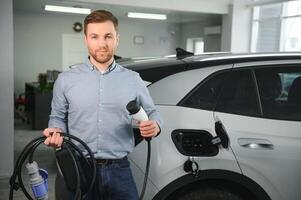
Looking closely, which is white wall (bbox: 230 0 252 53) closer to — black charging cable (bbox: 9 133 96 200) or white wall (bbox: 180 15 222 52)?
white wall (bbox: 180 15 222 52)

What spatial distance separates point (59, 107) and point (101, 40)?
14.1 inches

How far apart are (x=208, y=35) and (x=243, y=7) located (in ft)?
6.82

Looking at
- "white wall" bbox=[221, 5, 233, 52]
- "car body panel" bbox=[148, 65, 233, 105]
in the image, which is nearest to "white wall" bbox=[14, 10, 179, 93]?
"white wall" bbox=[221, 5, 233, 52]

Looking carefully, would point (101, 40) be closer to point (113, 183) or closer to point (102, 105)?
point (102, 105)

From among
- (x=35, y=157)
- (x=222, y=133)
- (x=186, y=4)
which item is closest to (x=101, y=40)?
(x=222, y=133)

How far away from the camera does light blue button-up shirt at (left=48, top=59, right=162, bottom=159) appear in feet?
5.18

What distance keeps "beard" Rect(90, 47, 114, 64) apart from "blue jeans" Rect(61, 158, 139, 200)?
0.46 meters

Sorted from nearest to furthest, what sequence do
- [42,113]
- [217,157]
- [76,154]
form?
[76,154] → [217,157] → [42,113]

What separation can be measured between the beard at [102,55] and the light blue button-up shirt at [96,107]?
60 mm

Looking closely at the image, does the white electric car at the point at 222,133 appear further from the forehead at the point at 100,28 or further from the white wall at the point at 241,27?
the white wall at the point at 241,27

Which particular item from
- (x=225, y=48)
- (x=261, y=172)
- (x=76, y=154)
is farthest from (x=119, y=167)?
(x=225, y=48)

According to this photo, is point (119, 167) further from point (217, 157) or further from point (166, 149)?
point (217, 157)

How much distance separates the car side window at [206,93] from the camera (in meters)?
2.03

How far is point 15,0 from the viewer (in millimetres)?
8883
